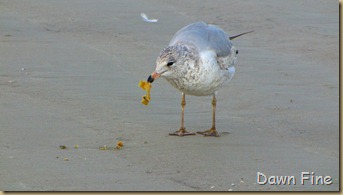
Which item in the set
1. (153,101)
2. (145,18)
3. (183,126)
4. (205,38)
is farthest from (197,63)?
(145,18)

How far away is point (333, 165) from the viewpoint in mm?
7328

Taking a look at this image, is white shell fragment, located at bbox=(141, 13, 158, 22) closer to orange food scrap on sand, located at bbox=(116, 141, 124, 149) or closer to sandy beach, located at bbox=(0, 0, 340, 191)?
sandy beach, located at bbox=(0, 0, 340, 191)

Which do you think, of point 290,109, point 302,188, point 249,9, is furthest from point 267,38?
point 302,188

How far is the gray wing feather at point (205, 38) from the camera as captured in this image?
8359 millimetres

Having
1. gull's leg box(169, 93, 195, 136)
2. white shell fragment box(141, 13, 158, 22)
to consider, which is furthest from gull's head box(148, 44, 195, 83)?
white shell fragment box(141, 13, 158, 22)

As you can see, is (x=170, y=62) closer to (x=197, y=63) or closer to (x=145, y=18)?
(x=197, y=63)

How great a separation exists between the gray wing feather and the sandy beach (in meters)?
0.70

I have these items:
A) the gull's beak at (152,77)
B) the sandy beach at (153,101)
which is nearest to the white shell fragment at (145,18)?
the sandy beach at (153,101)

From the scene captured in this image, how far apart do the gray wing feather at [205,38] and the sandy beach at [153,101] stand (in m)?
0.70

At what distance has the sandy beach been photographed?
7.14 meters

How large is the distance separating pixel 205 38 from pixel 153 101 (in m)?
1.07

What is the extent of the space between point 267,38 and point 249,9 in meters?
1.30

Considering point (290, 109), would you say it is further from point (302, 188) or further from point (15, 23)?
point (15, 23)

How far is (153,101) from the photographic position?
9266 millimetres
